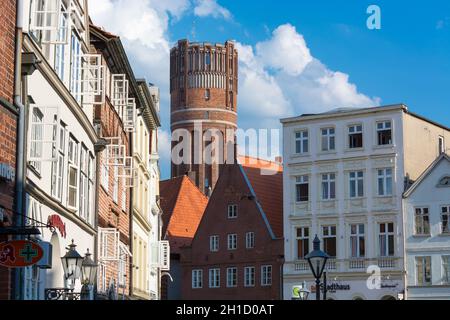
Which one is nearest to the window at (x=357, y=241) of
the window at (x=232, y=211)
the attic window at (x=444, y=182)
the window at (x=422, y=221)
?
the window at (x=422, y=221)

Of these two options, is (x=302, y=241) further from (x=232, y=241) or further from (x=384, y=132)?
(x=384, y=132)

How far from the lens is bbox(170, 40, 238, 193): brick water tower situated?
10875cm

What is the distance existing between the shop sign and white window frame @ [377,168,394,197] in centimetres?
3944

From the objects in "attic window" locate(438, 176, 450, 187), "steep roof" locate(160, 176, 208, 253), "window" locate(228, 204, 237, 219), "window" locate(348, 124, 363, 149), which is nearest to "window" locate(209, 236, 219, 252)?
"window" locate(228, 204, 237, 219)

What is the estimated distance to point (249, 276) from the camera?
6347 centimetres

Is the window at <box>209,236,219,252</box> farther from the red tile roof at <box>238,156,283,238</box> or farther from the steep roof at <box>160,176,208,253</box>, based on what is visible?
the steep roof at <box>160,176,208,253</box>

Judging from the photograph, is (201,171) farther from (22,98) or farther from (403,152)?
(22,98)

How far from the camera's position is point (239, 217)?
2554 inches

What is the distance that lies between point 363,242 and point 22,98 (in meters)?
44.2

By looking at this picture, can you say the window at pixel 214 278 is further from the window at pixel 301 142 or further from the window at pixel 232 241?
the window at pixel 301 142

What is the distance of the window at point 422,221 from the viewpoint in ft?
184

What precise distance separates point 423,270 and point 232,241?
14.9 metres

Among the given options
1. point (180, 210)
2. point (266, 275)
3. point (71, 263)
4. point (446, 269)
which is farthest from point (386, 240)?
point (71, 263)

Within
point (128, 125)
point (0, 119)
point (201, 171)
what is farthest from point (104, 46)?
point (201, 171)
